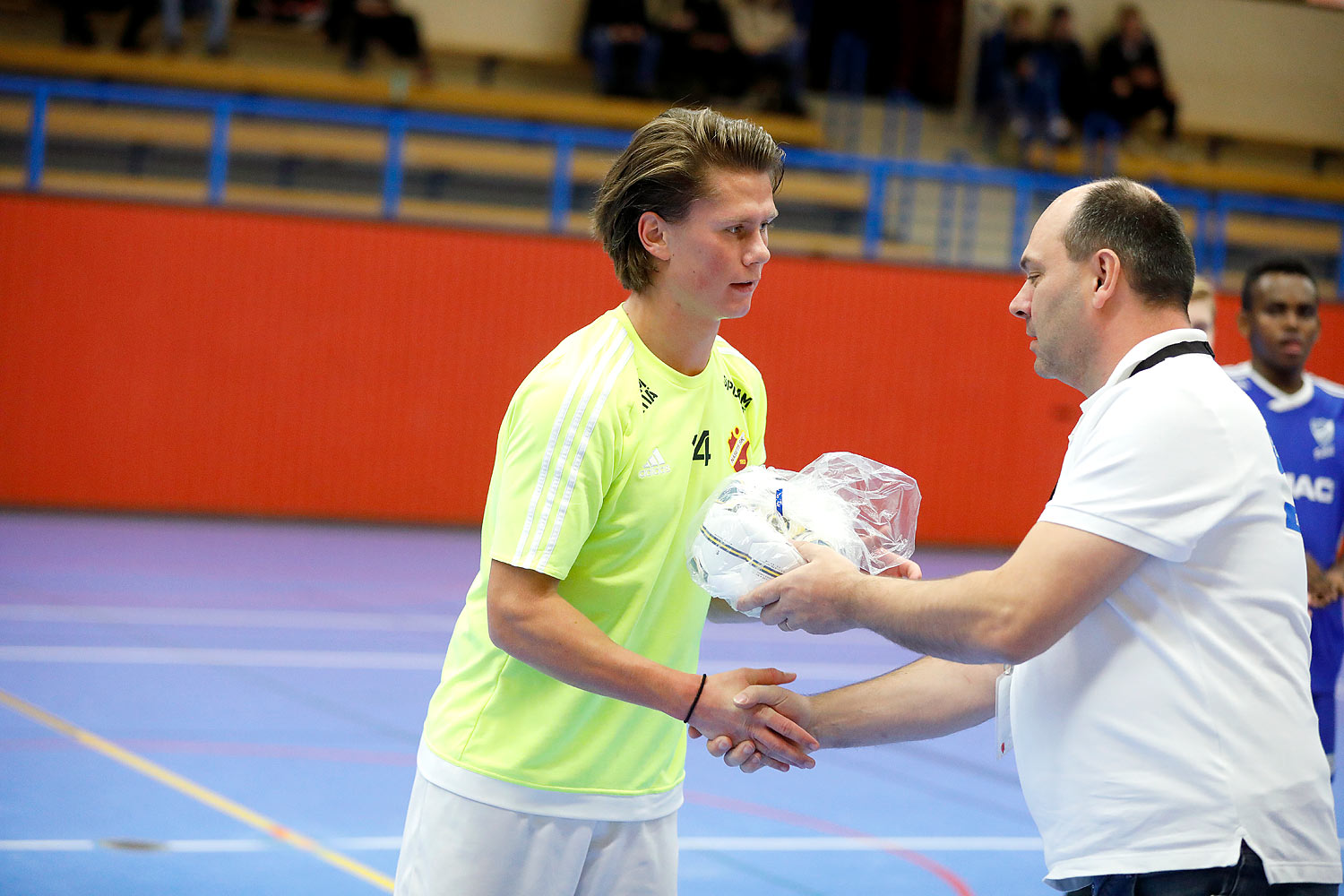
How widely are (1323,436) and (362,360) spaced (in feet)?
35.7

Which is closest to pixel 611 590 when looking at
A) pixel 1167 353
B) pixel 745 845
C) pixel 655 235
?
pixel 655 235

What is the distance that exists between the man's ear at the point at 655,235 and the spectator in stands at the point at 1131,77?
59.8 feet

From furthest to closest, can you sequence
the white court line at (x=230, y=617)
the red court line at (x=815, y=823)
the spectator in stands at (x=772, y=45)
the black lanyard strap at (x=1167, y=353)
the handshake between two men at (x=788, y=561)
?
1. the spectator in stands at (x=772, y=45)
2. the white court line at (x=230, y=617)
3. the red court line at (x=815, y=823)
4. the handshake between two men at (x=788, y=561)
5. the black lanyard strap at (x=1167, y=353)

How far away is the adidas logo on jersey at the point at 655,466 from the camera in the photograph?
2893 millimetres

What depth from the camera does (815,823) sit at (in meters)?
6.43

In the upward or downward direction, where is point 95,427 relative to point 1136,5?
downward

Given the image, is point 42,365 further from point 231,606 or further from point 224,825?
point 224,825

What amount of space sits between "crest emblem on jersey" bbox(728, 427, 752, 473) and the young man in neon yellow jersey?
68mm

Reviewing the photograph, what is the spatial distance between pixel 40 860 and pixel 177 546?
7.87 metres

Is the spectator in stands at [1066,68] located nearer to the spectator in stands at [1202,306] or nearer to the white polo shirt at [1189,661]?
the spectator in stands at [1202,306]

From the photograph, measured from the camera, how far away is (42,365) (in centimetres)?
1405

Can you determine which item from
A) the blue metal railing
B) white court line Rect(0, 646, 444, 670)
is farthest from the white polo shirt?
the blue metal railing

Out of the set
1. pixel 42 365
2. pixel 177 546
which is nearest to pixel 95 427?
pixel 42 365

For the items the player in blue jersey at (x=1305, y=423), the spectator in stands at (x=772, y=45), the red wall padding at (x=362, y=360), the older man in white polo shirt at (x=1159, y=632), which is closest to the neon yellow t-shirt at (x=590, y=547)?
the older man in white polo shirt at (x=1159, y=632)
